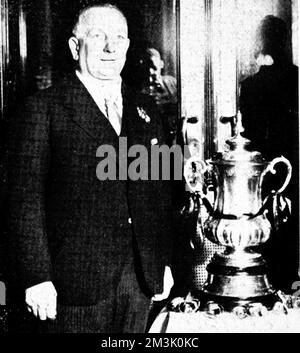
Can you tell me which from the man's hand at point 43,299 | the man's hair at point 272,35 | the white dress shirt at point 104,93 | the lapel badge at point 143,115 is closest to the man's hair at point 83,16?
the white dress shirt at point 104,93

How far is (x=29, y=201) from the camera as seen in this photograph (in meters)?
1.46

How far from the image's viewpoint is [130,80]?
174cm

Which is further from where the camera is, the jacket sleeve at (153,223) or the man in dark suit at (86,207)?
the jacket sleeve at (153,223)

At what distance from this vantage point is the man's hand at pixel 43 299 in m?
1.44

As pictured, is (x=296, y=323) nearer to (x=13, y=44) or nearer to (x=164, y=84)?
(x=164, y=84)

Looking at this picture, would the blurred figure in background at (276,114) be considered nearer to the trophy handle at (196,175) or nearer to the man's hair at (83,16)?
the trophy handle at (196,175)

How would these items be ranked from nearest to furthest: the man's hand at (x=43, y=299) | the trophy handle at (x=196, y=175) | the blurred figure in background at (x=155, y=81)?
the man's hand at (x=43, y=299)
the trophy handle at (x=196, y=175)
the blurred figure in background at (x=155, y=81)

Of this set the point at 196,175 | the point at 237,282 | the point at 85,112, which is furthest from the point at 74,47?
the point at 237,282

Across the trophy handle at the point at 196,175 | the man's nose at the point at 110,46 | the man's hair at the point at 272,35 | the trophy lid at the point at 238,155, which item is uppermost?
the man's hair at the point at 272,35

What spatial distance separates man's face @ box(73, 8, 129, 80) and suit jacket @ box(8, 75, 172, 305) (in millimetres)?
73

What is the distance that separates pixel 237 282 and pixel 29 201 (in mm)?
610

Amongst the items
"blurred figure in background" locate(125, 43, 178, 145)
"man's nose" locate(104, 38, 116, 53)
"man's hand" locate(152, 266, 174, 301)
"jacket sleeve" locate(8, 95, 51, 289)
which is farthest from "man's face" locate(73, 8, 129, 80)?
"man's hand" locate(152, 266, 174, 301)

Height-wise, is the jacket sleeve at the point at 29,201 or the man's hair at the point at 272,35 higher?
the man's hair at the point at 272,35

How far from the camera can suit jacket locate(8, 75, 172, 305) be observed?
4.78 feet
